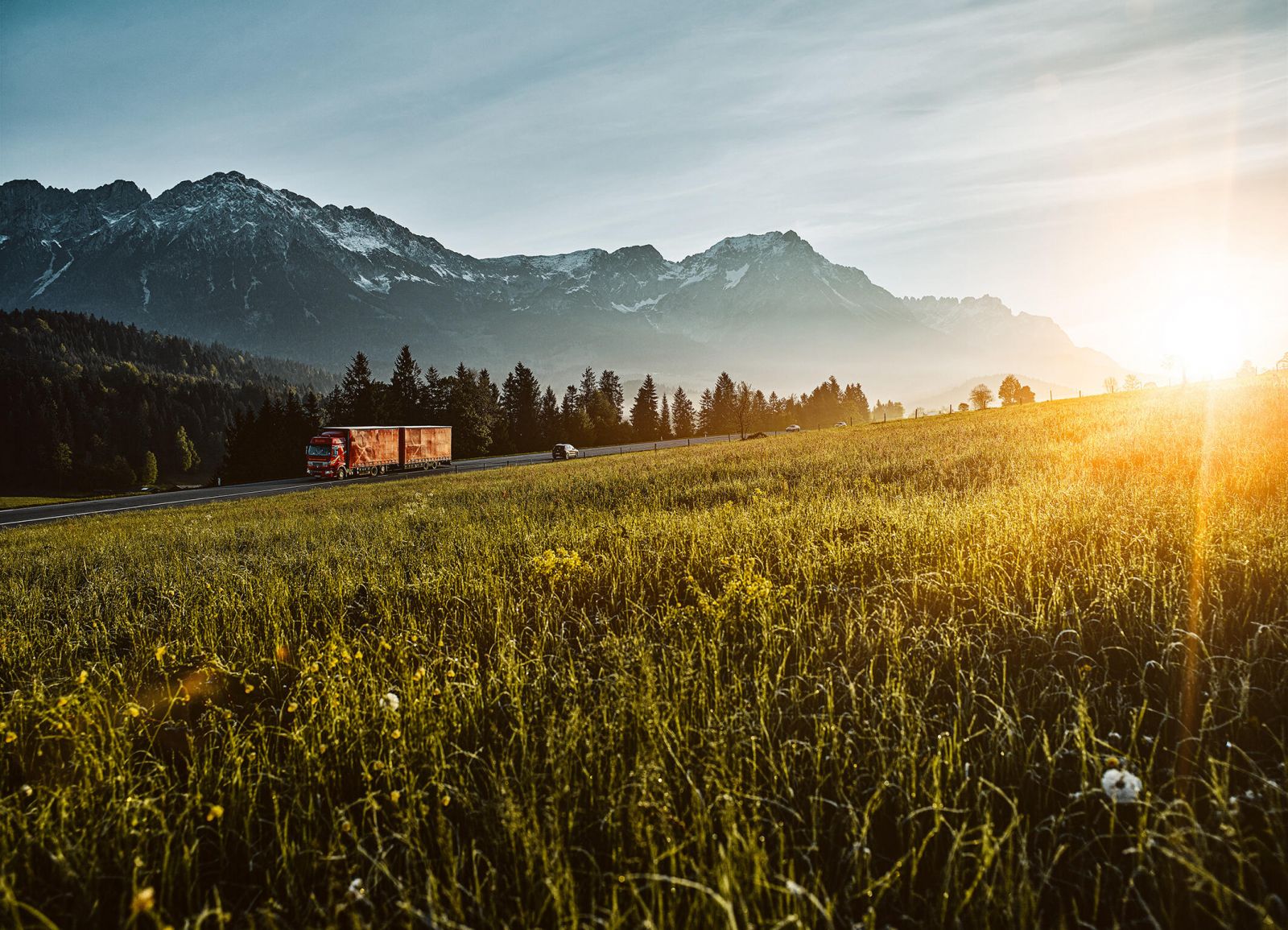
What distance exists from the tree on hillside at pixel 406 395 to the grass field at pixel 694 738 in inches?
3106

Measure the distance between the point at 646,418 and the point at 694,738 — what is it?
4194 inches

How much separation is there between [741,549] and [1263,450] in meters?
9.70

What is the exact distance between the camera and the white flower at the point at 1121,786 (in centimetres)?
214

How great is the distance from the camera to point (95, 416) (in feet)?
457

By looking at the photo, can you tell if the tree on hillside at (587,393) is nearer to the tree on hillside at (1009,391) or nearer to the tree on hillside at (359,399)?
the tree on hillside at (359,399)

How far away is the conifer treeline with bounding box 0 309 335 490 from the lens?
123 m

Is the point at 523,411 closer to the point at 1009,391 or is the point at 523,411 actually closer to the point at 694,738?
the point at 1009,391

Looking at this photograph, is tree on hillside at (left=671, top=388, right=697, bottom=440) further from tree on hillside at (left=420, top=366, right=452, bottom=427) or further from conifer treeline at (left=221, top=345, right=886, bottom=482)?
tree on hillside at (left=420, top=366, right=452, bottom=427)

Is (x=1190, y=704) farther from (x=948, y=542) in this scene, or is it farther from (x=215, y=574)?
(x=215, y=574)

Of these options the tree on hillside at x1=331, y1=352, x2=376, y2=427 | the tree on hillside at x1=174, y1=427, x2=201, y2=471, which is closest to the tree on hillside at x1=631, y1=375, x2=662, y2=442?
the tree on hillside at x1=331, y1=352, x2=376, y2=427

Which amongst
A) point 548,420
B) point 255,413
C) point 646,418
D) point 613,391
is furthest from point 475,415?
point 255,413

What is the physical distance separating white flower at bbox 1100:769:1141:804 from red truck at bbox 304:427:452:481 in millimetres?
46021

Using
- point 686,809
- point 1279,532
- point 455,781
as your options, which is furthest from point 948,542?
point 455,781

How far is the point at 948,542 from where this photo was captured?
5.88 meters
